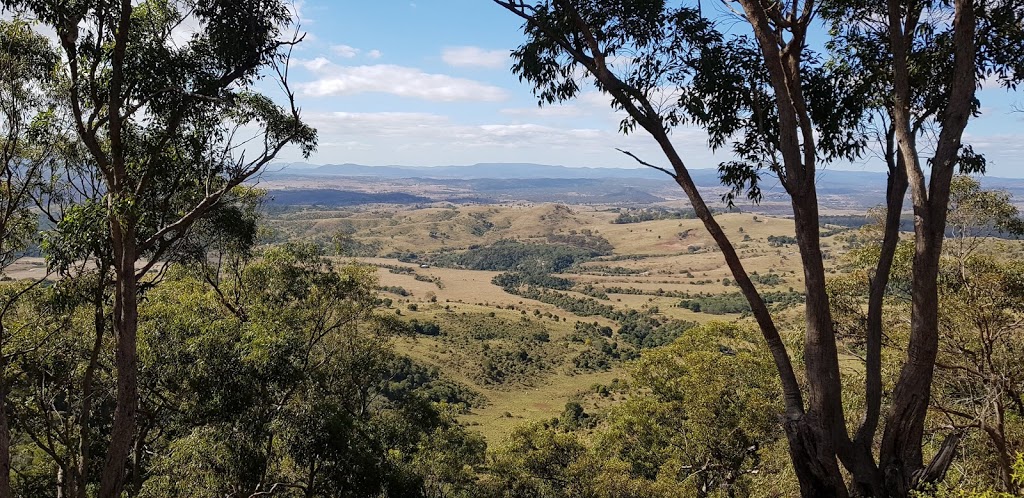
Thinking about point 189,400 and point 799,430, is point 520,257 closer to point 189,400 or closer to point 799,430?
point 189,400

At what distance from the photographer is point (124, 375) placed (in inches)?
269

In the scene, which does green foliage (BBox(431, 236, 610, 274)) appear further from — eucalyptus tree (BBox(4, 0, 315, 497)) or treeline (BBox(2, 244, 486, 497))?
eucalyptus tree (BBox(4, 0, 315, 497))

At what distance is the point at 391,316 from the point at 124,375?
10.00 meters

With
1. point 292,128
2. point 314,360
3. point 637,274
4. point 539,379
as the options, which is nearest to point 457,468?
point 314,360

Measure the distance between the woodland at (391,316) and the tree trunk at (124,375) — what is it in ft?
0.09

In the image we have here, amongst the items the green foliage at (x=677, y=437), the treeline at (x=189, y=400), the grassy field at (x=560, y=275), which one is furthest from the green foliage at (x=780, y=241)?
the treeline at (x=189, y=400)

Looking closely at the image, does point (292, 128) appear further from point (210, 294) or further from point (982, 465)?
point (982, 465)

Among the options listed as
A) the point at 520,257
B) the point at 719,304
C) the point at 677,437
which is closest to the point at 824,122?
the point at 677,437

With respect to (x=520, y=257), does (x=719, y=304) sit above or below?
below

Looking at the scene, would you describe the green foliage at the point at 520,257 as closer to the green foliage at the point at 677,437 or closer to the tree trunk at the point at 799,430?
the green foliage at the point at 677,437

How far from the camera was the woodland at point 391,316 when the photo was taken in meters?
5.24

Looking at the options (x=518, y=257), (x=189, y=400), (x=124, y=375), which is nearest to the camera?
(x=124, y=375)

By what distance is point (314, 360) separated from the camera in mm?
14719

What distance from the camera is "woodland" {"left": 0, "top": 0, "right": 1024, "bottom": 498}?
206 inches
